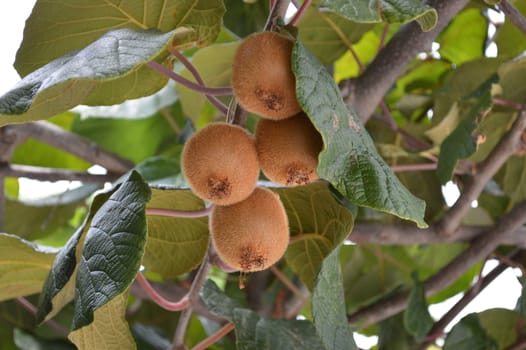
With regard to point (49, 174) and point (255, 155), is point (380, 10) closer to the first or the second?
point (255, 155)

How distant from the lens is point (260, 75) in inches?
18.4

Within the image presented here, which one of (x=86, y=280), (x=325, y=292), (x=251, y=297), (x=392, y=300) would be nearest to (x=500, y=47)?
(x=392, y=300)

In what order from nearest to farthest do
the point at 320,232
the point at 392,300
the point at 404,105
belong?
the point at 320,232 → the point at 392,300 → the point at 404,105

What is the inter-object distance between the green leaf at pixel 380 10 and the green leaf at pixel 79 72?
3.9 inches

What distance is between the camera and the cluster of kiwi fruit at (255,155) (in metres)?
0.47

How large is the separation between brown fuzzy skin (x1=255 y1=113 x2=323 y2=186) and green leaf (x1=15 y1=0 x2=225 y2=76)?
0.11 meters

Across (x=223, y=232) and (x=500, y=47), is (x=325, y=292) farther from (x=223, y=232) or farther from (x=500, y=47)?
(x=500, y=47)

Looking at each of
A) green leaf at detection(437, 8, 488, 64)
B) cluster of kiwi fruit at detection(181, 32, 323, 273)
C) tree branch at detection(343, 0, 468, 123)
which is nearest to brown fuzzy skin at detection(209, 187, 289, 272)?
cluster of kiwi fruit at detection(181, 32, 323, 273)

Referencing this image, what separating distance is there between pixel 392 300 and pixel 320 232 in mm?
254

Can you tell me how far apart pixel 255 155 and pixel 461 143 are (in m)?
0.26

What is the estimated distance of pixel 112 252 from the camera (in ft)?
1.48

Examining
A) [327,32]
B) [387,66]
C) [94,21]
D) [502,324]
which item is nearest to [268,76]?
[94,21]

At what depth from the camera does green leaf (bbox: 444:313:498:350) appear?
2.60ft

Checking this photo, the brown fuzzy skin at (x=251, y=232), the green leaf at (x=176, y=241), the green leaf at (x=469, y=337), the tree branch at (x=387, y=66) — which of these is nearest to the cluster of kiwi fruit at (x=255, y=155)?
the brown fuzzy skin at (x=251, y=232)
